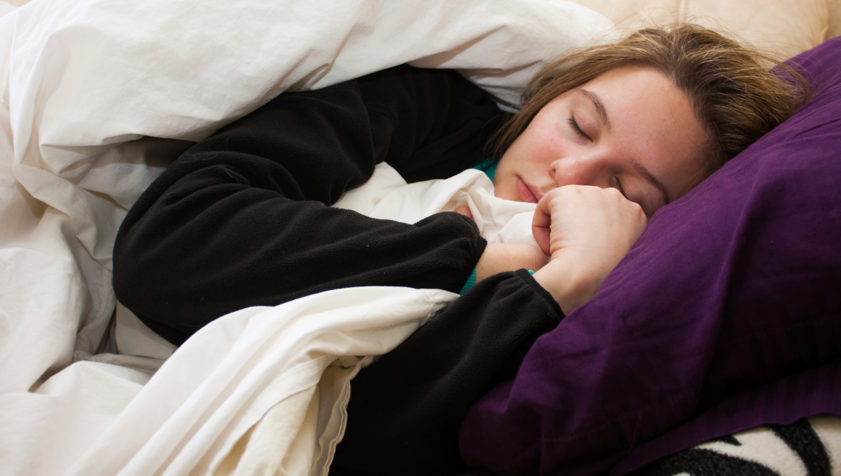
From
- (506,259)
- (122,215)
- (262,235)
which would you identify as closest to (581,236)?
(506,259)

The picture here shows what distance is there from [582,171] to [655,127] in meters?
0.11

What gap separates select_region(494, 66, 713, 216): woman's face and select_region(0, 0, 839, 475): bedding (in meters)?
0.15

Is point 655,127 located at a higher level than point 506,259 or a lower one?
higher

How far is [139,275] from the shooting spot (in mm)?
538

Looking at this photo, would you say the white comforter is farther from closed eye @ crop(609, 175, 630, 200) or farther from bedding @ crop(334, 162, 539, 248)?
closed eye @ crop(609, 175, 630, 200)

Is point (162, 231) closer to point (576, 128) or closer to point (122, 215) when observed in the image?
point (122, 215)

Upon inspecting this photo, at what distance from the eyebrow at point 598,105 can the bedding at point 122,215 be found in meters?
0.12

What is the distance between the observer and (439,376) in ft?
1.61

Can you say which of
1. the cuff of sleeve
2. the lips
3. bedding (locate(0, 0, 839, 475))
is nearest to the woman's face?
the lips

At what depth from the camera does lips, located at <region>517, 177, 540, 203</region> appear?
77 cm

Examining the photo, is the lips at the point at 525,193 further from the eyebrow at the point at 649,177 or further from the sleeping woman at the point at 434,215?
the eyebrow at the point at 649,177

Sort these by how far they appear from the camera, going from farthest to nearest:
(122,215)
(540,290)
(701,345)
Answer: (122,215)
(540,290)
(701,345)

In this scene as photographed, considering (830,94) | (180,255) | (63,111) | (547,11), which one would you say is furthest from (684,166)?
(63,111)

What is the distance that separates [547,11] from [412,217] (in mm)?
396
